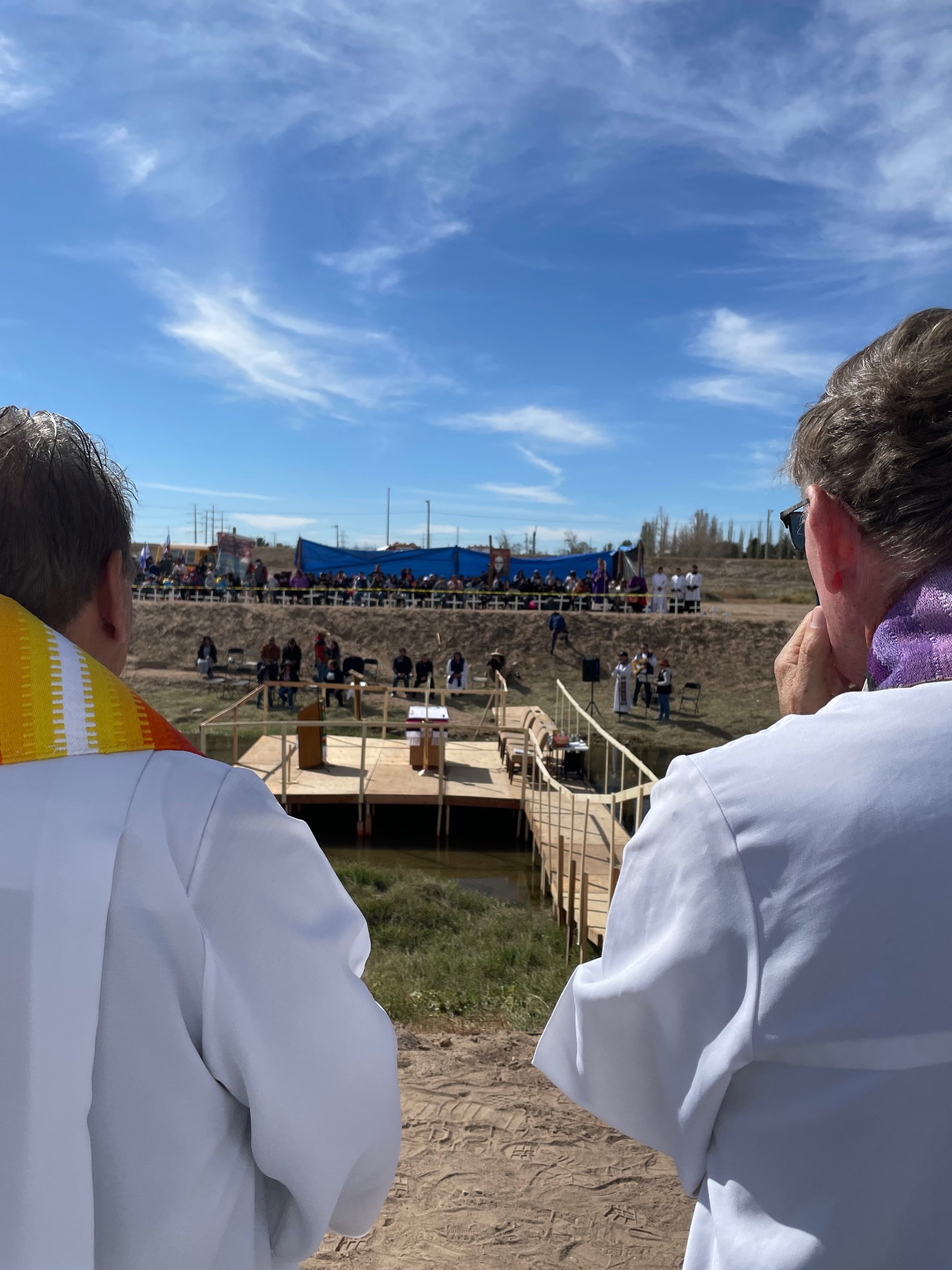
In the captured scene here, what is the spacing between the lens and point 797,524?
1.42 metres

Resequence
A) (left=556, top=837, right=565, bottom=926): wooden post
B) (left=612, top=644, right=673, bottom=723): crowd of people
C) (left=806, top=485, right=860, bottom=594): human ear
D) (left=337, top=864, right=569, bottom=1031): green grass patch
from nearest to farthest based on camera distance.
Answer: (left=806, top=485, right=860, bottom=594): human ear → (left=337, top=864, right=569, bottom=1031): green grass patch → (left=556, top=837, right=565, bottom=926): wooden post → (left=612, top=644, right=673, bottom=723): crowd of people

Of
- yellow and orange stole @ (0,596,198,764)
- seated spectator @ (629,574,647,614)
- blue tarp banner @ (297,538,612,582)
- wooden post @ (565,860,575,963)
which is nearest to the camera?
yellow and orange stole @ (0,596,198,764)

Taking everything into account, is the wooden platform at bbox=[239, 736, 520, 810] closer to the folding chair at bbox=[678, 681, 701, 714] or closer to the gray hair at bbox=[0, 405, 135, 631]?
the folding chair at bbox=[678, 681, 701, 714]

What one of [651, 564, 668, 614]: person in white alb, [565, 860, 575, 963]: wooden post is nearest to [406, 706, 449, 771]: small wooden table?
[565, 860, 575, 963]: wooden post

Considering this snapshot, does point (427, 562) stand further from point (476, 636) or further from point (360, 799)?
point (360, 799)

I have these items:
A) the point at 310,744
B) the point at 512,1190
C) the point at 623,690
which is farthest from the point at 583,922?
the point at 623,690

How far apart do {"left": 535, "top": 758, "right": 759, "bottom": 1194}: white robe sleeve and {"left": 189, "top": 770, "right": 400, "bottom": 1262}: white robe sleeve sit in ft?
0.94

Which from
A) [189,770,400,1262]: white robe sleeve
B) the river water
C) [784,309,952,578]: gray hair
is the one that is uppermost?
[784,309,952,578]: gray hair

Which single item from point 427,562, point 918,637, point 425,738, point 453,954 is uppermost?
point 427,562

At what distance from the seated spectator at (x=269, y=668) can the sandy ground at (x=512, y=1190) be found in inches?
701

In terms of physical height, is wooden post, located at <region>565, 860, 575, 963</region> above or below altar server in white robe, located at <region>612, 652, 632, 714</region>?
below

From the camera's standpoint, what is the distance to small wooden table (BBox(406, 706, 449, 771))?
1365 centimetres

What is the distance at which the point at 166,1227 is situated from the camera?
3.48 feet

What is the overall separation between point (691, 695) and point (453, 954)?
19.2 m
